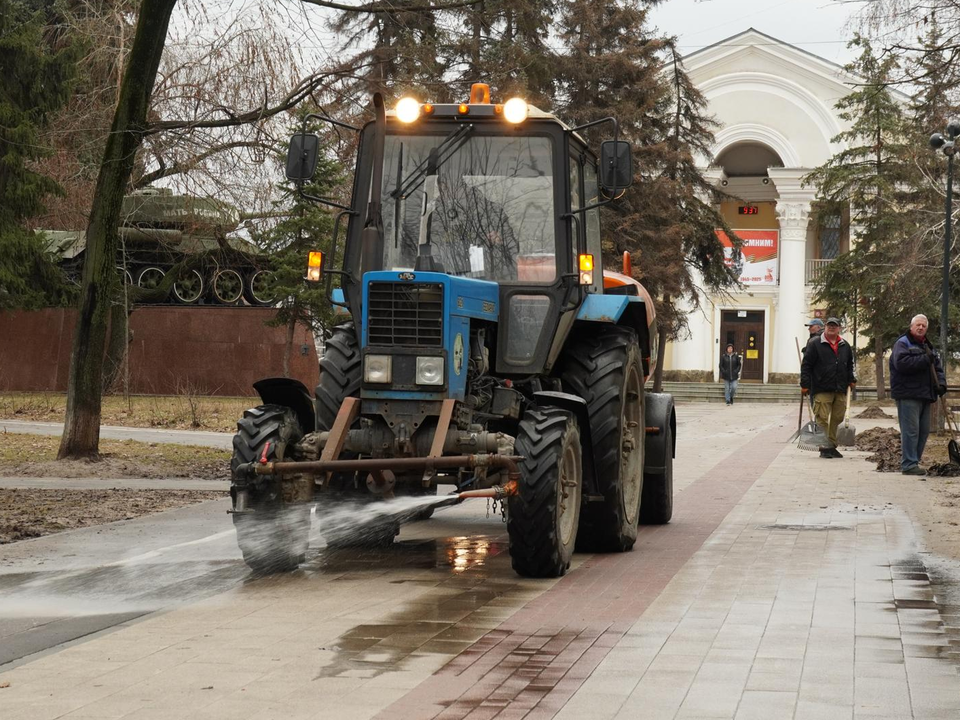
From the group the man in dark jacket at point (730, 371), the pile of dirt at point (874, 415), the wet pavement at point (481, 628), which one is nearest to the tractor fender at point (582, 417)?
the wet pavement at point (481, 628)

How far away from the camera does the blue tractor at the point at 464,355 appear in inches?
344

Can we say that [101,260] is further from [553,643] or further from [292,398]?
[553,643]

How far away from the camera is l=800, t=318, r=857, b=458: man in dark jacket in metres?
19.9

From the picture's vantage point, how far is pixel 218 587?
8.48 metres

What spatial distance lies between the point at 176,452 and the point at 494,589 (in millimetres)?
10887

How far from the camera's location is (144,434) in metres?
21.7

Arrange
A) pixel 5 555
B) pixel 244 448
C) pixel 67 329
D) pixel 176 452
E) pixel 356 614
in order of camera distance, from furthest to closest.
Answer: pixel 67 329 → pixel 176 452 → pixel 5 555 → pixel 244 448 → pixel 356 614

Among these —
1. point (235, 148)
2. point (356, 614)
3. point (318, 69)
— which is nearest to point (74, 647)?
point (356, 614)

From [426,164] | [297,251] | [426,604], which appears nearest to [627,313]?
[426,164]

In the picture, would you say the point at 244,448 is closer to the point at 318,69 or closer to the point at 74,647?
the point at 74,647

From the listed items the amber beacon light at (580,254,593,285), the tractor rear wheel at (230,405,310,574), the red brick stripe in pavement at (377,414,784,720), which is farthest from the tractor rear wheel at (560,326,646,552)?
the tractor rear wheel at (230,405,310,574)

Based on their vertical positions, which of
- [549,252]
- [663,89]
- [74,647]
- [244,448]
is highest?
[663,89]

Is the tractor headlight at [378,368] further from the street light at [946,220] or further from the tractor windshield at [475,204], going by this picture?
the street light at [946,220]

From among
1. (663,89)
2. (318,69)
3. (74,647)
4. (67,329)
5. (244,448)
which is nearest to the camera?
(74,647)
